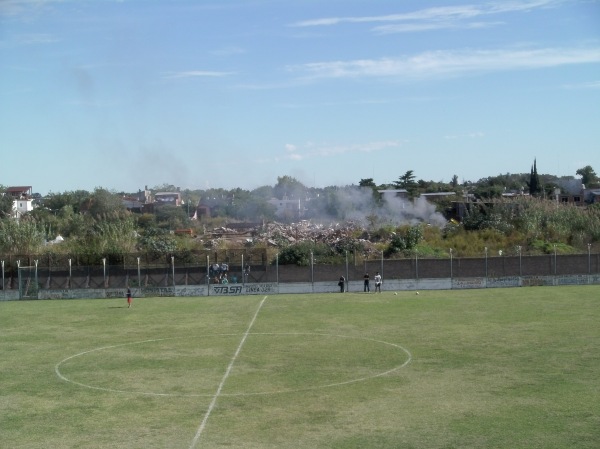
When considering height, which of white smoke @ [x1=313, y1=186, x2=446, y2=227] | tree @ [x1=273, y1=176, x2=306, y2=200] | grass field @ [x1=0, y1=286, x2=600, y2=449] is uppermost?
tree @ [x1=273, y1=176, x2=306, y2=200]

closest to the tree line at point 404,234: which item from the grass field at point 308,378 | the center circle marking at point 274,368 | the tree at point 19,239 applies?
the tree at point 19,239

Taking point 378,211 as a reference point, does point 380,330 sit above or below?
below

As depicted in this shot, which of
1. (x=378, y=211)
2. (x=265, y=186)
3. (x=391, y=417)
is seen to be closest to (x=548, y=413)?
(x=391, y=417)

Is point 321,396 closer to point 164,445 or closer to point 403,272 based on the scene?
point 164,445

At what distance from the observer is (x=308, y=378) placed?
26297mm

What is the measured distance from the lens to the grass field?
64.1 ft

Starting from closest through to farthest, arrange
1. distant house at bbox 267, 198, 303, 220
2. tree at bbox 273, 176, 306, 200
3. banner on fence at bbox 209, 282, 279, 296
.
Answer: banner on fence at bbox 209, 282, 279, 296 < distant house at bbox 267, 198, 303, 220 < tree at bbox 273, 176, 306, 200

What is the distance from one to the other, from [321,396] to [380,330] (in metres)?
14.1

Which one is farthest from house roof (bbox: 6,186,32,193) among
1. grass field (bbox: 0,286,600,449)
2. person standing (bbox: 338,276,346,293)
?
grass field (bbox: 0,286,600,449)

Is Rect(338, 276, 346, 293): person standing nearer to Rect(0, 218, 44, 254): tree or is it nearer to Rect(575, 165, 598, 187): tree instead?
Rect(0, 218, 44, 254): tree

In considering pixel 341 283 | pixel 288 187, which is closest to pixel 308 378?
pixel 341 283

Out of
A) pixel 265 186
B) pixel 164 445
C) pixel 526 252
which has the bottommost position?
pixel 164 445

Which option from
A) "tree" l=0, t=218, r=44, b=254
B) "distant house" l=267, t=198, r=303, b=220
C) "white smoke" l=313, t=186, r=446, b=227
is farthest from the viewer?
"distant house" l=267, t=198, r=303, b=220

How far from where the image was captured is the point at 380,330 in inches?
1469
